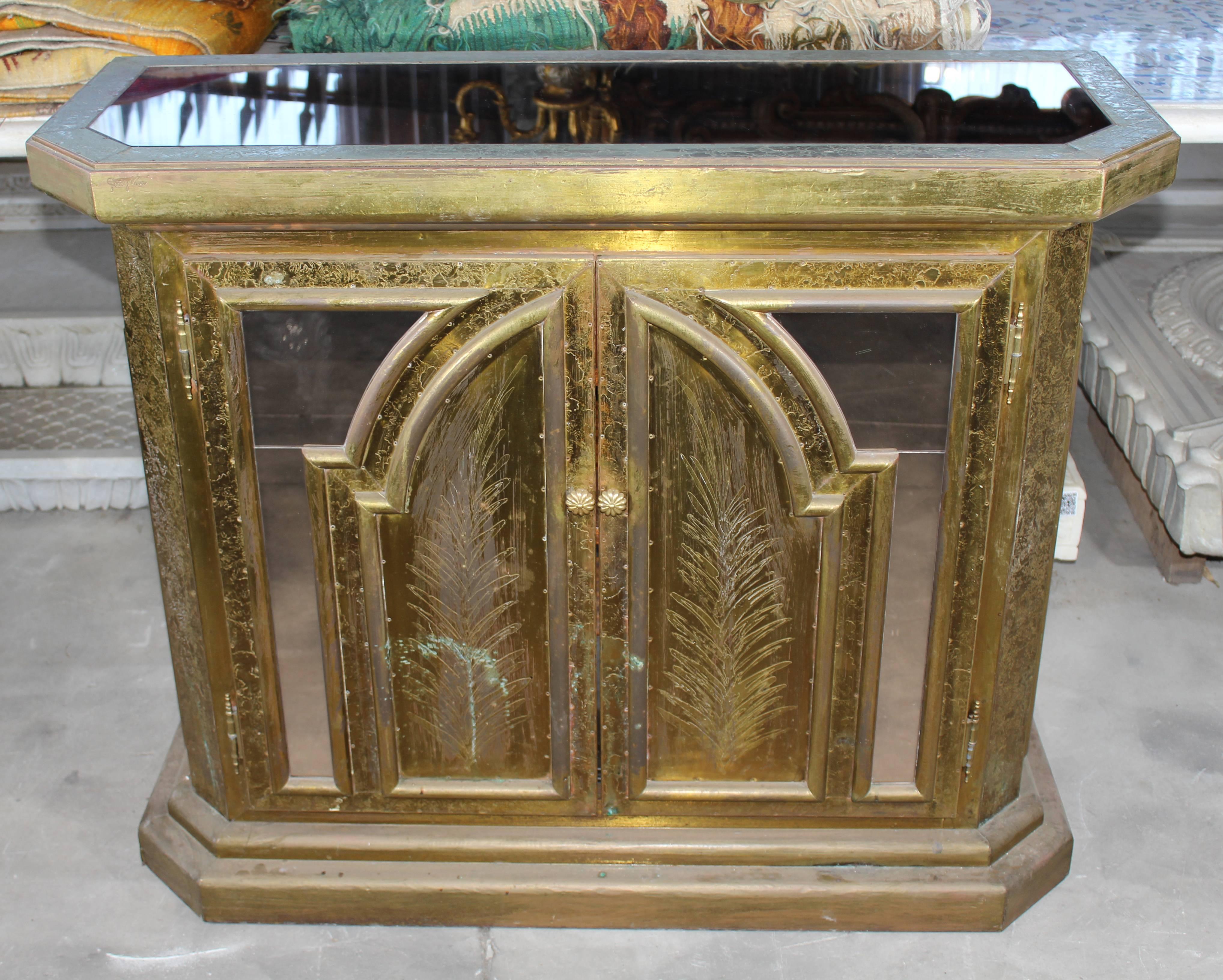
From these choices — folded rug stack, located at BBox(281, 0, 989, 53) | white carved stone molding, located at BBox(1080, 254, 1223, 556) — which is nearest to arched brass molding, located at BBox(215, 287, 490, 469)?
folded rug stack, located at BBox(281, 0, 989, 53)

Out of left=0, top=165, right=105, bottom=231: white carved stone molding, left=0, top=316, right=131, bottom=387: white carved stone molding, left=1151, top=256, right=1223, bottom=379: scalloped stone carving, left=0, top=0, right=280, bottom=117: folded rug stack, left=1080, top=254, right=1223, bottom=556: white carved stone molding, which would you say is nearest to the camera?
left=0, top=0, right=280, bottom=117: folded rug stack

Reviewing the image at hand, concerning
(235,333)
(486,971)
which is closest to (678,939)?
(486,971)

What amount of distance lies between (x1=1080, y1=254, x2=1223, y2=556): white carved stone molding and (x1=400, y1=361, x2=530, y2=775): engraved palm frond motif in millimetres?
1333

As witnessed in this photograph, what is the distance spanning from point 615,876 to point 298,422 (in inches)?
29.0

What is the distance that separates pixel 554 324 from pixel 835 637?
0.52 metres

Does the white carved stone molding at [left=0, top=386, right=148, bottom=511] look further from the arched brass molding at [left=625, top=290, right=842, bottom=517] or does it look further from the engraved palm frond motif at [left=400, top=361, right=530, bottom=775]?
the arched brass molding at [left=625, top=290, right=842, bottom=517]

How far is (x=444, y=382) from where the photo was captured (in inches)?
58.4

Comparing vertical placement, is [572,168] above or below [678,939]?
above

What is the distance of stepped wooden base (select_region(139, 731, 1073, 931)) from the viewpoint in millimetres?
1768

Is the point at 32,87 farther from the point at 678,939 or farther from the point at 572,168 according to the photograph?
the point at 678,939

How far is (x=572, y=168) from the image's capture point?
4.43 ft

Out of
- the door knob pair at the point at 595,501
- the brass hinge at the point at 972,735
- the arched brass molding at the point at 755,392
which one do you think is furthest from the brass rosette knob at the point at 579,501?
the brass hinge at the point at 972,735

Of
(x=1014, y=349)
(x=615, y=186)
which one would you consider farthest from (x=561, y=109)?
(x=1014, y=349)

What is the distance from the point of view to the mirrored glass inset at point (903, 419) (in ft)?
4.79
